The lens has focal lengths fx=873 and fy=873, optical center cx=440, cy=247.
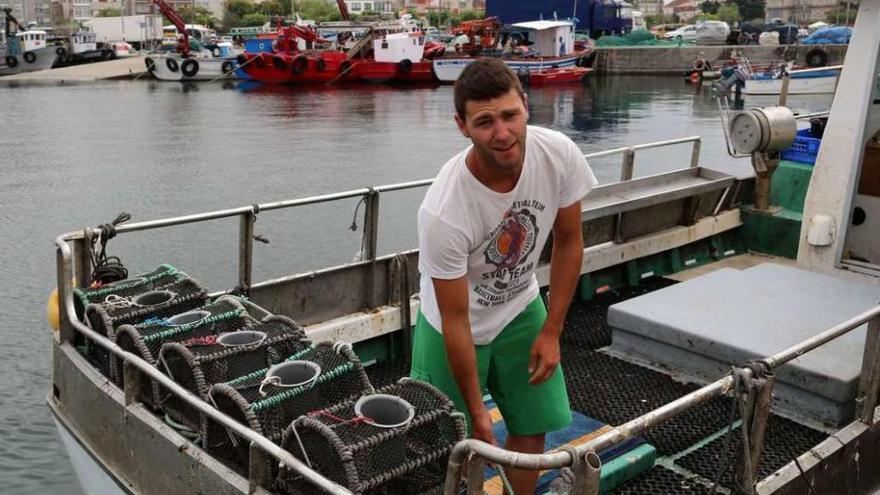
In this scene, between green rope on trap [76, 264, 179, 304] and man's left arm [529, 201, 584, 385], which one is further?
green rope on trap [76, 264, 179, 304]

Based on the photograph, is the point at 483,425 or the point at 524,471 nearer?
the point at 483,425

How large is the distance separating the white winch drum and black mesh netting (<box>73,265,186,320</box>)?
132 centimetres

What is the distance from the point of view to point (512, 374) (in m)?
3.34

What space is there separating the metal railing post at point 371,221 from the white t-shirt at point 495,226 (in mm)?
2240

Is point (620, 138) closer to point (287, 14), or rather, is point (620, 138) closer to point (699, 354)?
point (699, 354)

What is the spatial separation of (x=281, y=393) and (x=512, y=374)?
910 mm

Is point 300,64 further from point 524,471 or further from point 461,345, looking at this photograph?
point 461,345

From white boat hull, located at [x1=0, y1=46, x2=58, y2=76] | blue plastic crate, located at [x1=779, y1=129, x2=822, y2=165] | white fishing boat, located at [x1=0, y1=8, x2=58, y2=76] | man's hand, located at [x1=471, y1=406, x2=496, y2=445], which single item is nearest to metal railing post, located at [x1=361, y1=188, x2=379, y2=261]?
man's hand, located at [x1=471, y1=406, x2=496, y2=445]

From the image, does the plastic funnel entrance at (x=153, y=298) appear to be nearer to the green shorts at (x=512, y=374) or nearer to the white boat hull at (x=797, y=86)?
the green shorts at (x=512, y=374)

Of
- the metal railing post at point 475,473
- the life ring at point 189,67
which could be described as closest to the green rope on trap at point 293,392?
the metal railing post at point 475,473

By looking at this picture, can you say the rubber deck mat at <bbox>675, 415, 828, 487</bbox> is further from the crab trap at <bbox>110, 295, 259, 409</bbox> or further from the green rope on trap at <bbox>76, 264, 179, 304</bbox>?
the green rope on trap at <bbox>76, 264, 179, 304</bbox>

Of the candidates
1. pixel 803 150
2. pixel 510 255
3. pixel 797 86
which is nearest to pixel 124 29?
pixel 797 86

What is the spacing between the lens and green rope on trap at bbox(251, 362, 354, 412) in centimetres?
332

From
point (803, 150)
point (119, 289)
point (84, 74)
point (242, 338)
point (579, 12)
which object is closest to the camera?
→ point (242, 338)
